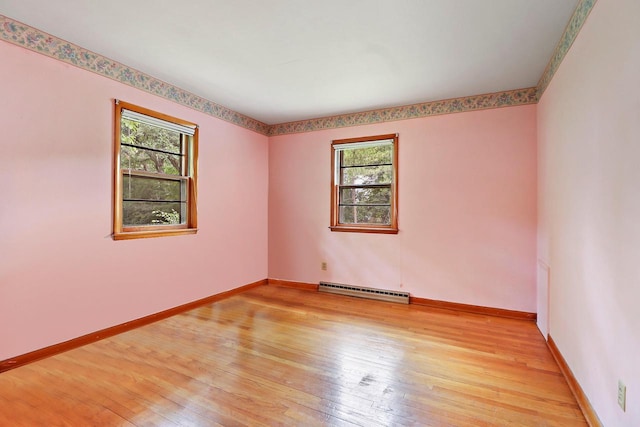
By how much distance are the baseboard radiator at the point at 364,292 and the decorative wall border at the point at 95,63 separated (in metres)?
2.76

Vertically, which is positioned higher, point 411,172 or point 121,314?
point 411,172

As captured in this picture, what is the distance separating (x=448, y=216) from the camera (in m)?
3.73

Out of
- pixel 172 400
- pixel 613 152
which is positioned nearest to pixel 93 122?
pixel 172 400

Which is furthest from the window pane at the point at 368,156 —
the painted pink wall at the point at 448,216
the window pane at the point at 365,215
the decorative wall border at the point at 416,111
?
the window pane at the point at 365,215

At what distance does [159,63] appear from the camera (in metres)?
2.84

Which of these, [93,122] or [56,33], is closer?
[56,33]

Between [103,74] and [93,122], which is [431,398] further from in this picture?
[103,74]

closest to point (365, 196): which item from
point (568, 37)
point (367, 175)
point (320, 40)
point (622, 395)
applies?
point (367, 175)

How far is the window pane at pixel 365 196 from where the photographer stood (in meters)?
4.18

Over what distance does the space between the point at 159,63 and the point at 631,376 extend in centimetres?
381

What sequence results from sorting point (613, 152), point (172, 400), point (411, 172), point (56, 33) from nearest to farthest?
point (613, 152), point (172, 400), point (56, 33), point (411, 172)

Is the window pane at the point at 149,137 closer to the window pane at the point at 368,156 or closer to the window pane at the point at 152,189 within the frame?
the window pane at the point at 152,189

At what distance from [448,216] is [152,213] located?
340 centimetres

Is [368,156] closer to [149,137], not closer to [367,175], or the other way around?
[367,175]
